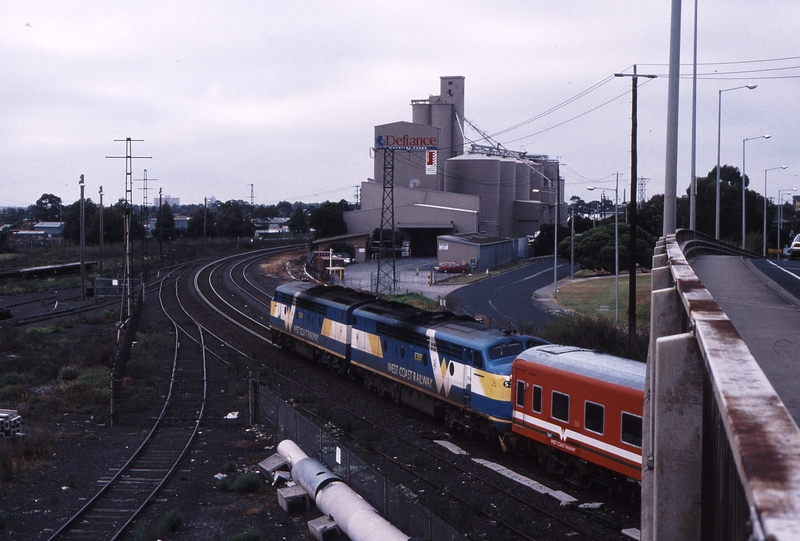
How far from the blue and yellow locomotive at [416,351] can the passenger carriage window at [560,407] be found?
177 cm

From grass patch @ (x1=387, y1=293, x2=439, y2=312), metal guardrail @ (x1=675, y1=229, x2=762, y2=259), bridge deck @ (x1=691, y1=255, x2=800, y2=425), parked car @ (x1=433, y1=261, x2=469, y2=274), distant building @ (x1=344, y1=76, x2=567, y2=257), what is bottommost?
grass patch @ (x1=387, y1=293, x2=439, y2=312)

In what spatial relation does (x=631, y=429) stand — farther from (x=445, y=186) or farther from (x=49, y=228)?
(x=49, y=228)

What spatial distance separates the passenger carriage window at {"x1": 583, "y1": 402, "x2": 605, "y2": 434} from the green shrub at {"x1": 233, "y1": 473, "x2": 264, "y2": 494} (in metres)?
7.84

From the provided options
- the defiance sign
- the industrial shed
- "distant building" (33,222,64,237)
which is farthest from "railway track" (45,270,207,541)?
"distant building" (33,222,64,237)

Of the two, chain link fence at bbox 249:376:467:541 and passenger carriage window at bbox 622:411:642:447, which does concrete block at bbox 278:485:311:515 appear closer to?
chain link fence at bbox 249:376:467:541

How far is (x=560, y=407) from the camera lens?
16.6 metres

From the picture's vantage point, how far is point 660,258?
9609mm

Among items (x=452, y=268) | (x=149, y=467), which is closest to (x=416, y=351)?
(x=149, y=467)

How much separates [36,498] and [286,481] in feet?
18.5

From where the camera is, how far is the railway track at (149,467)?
49.2 feet

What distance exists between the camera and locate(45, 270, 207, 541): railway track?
590 inches

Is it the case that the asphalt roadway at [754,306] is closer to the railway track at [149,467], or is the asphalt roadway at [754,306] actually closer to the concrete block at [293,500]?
the concrete block at [293,500]

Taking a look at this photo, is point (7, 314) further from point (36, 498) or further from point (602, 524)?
point (602, 524)

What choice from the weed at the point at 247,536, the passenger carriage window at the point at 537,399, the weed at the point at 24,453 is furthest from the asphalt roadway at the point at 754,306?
the weed at the point at 24,453
